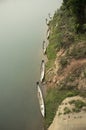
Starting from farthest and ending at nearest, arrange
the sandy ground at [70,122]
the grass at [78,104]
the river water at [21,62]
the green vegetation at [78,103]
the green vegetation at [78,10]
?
the green vegetation at [78,10] < the river water at [21,62] < the green vegetation at [78,103] < the grass at [78,104] < the sandy ground at [70,122]

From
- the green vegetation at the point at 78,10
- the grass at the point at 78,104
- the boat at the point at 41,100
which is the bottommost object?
the boat at the point at 41,100

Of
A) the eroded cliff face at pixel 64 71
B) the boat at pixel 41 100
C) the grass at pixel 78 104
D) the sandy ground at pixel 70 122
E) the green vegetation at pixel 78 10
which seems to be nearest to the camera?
the sandy ground at pixel 70 122

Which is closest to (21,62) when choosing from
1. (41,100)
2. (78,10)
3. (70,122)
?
(78,10)

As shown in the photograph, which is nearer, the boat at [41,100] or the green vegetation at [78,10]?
the boat at [41,100]

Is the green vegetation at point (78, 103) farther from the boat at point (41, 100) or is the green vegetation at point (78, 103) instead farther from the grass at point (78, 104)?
the boat at point (41, 100)

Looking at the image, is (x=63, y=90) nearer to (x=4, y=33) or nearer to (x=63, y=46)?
(x=63, y=46)

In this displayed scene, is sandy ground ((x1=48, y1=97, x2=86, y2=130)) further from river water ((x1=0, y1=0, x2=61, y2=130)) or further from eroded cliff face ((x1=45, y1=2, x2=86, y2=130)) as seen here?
river water ((x1=0, y1=0, x2=61, y2=130))

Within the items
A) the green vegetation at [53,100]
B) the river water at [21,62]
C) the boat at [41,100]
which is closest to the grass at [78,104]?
the green vegetation at [53,100]
